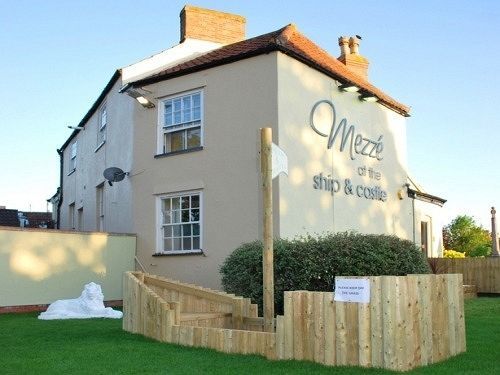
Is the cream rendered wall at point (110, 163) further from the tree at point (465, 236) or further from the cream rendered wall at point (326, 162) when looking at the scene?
the tree at point (465, 236)

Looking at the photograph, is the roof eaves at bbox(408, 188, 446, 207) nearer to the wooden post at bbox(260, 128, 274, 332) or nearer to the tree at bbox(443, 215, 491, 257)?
the tree at bbox(443, 215, 491, 257)

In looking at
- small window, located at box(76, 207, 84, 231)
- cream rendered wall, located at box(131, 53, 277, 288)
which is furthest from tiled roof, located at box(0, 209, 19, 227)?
cream rendered wall, located at box(131, 53, 277, 288)

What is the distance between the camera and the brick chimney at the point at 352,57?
71.9ft

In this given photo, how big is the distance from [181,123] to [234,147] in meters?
2.11

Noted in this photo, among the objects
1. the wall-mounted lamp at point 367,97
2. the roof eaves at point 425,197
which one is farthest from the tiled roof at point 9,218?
the roof eaves at point 425,197

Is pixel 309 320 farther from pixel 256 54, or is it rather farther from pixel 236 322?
pixel 256 54

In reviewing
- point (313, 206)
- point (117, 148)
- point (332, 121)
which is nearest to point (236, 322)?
point (313, 206)

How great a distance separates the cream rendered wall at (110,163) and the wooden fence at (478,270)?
11599 millimetres

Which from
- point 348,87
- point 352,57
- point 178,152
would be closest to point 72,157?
point 178,152

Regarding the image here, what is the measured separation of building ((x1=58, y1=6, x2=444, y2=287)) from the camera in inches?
598

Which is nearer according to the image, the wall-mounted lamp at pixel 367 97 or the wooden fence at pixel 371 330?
the wooden fence at pixel 371 330

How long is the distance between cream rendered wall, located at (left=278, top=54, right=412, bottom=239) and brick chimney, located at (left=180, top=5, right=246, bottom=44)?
5.08 meters

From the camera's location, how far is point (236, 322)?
34.8ft

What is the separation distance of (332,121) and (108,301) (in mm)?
7834
